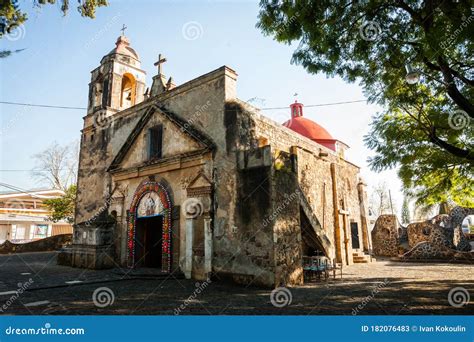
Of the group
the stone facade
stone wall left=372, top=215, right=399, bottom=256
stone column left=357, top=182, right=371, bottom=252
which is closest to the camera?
the stone facade

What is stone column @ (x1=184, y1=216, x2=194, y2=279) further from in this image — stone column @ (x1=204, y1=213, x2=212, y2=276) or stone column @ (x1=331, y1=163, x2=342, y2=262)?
stone column @ (x1=331, y1=163, x2=342, y2=262)

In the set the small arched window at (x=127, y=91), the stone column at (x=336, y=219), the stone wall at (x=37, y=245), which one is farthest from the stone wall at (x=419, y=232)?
the stone wall at (x=37, y=245)

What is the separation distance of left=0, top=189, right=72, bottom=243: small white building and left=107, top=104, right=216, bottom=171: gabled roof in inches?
681

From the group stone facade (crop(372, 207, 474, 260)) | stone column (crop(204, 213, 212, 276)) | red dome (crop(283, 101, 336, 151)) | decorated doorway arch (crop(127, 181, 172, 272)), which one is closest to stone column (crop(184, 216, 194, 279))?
stone column (crop(204, 213, 212, 276))

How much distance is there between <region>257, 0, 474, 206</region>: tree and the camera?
21.4 ft

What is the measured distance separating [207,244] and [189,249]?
862 millimetres

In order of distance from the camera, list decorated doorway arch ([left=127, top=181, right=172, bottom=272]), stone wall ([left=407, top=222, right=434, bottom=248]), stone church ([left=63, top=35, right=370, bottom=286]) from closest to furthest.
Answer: stone church ([left=63, top=35, right=370, bottom=286]), decorated doorway arch ([left=127, top=181, right=172, bottom=272]), stone wall ([left=407, top=222, right=434, bottom=248])

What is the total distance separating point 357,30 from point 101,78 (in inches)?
518

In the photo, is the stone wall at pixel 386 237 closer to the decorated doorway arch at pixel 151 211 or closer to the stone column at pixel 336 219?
the stone column at pixel 336 219

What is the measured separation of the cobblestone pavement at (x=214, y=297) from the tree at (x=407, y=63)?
3321 millimetres

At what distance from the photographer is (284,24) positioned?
718 centimetres

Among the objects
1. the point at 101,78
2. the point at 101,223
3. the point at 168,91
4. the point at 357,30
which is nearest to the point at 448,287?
the point at 357,30

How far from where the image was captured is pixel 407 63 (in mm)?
7316

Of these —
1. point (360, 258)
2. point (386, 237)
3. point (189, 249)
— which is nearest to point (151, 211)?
point (189, 249)
